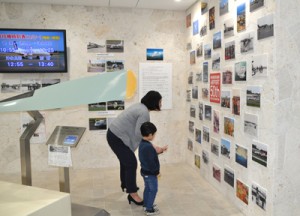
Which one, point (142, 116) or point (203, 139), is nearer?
point (142, 116)

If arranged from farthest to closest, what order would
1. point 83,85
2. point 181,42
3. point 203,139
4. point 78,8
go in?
1. point 181,42
2. point 78,8
3. point 203,139
4. point 83,85

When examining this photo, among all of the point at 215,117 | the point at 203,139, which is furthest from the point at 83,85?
the point at 203,139

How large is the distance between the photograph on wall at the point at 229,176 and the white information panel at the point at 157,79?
1.65 meters

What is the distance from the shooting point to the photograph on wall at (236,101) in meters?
2.88

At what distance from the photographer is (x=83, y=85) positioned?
123 cm

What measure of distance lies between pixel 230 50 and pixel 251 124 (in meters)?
0.84

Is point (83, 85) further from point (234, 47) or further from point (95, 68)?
point (95, 68)

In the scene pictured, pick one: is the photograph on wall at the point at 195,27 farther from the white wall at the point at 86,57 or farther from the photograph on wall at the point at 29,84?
the photograph on wall at the point at 29,84

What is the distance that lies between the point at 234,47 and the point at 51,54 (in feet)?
8.32

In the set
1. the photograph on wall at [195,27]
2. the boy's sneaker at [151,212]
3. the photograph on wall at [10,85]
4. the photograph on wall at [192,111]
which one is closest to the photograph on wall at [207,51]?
the photograph on wall at [195,27]

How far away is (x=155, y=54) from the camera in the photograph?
14.7 ft

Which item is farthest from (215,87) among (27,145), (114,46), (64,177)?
(27,145)

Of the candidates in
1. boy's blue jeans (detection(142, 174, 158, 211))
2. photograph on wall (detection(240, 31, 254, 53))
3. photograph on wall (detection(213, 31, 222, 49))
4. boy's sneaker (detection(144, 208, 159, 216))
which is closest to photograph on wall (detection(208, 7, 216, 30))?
photograph on wall (detection(213, 31, 222, 49))

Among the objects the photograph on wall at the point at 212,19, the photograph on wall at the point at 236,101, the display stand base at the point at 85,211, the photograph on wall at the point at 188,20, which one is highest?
the photograph on wall at the point at 188,20
